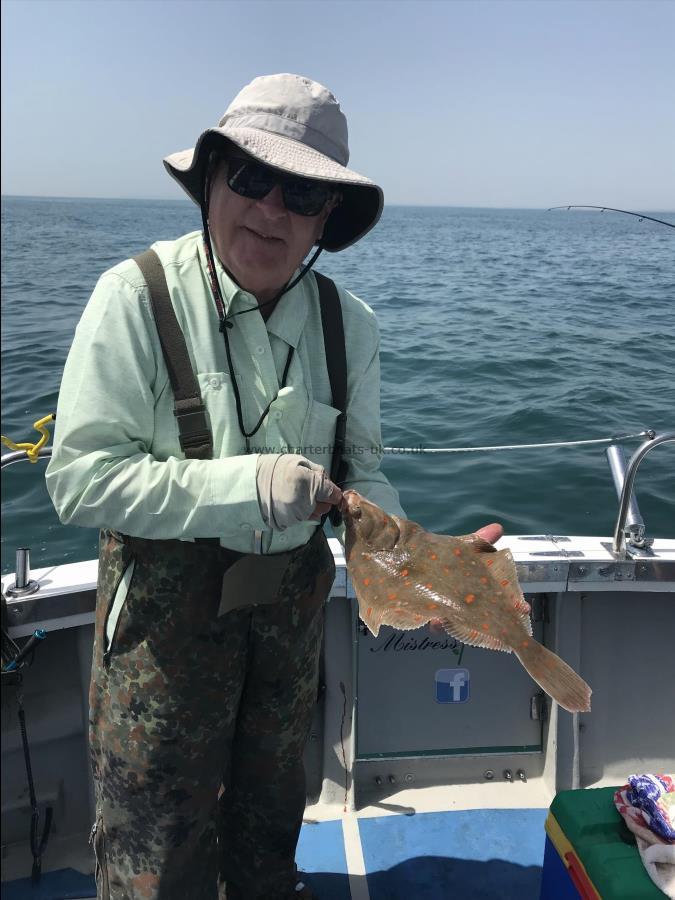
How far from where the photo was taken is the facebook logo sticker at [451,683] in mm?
3705

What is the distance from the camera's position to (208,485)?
1.99 m

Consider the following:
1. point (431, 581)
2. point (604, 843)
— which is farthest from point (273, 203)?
point (604, 843)

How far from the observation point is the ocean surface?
575cm

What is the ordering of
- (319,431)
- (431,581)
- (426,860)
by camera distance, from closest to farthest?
(431,581), (319,431), (426,860)

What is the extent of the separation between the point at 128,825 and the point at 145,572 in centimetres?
81

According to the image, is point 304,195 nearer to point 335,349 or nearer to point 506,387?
point 335,349

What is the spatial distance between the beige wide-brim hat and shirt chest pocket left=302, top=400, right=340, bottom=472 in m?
0.73

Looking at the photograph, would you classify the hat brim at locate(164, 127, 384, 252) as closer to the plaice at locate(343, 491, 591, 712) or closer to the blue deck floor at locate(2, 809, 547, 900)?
the plaice at locate(343, 491, 591, 712)

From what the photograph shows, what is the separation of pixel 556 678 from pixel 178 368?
142 centimetres

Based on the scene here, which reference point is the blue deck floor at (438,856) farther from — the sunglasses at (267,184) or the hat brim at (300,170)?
the sunglasses at (267,184)

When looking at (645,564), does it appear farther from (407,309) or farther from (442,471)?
(407,309)

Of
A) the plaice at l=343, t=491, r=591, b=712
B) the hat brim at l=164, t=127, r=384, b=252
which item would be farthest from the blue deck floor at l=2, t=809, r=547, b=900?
the hat brim at l=164, t=127, r=384, b=252

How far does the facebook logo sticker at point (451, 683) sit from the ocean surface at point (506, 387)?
1.90 metres

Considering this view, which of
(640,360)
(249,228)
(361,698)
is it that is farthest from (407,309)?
(249,228)
